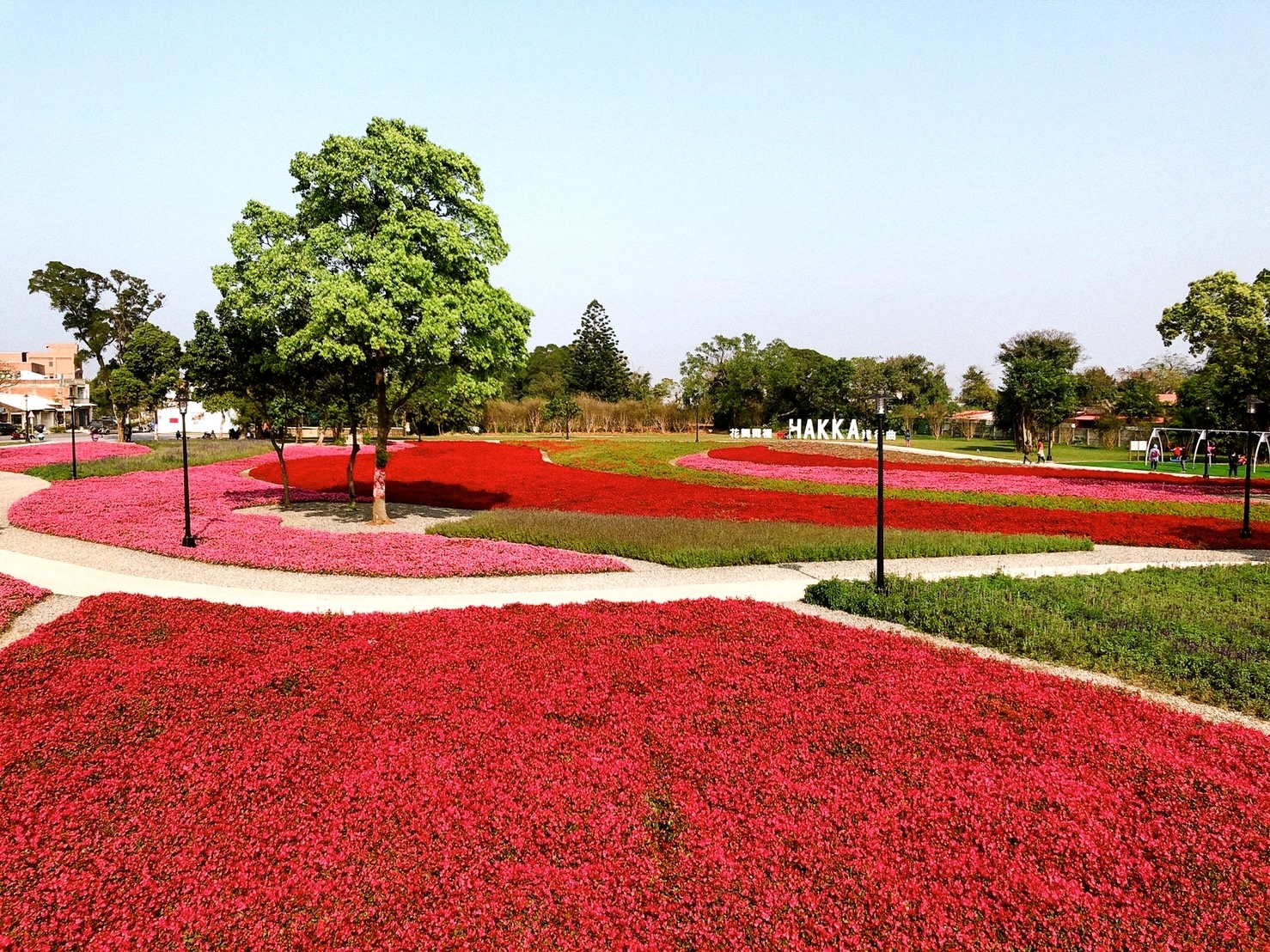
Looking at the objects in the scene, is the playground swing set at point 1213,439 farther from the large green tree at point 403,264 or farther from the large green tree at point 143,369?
the large green tree at point 143,369

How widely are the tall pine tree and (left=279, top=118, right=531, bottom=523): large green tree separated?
9524cm

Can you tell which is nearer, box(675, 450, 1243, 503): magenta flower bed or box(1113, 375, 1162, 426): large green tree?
box(675, 450, 1243, 503): magenta flower bed

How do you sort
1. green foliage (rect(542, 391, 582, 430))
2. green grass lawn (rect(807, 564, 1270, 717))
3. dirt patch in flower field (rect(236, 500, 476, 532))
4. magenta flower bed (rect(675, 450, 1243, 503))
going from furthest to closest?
green foliage (rect(542, 391, 582, 430)) → magenta flower bed (rect(675, 450, 1243, 503)) → dirt patch in flower field (rect(236, 500, 476, 532)) → green grass lawn (rect(807, 564, 1270, 717))

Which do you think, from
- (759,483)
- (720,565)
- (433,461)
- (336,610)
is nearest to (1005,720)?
(720,565)

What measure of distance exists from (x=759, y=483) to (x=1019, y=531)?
14743 millimetres

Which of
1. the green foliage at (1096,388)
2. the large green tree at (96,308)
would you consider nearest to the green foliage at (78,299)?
the large green tree at (96,308)

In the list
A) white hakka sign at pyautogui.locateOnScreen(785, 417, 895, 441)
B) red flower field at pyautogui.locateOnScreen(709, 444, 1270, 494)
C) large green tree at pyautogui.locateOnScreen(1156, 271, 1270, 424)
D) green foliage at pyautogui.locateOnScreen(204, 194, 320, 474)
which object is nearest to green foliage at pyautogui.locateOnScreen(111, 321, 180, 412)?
green foliage at pyautogui.locateOnScreen(204, 194, 320, 474)

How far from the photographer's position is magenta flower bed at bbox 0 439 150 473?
3850cm

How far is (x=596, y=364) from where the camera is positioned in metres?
122

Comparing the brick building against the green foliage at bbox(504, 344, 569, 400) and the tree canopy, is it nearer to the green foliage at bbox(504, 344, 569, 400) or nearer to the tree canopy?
the green foliage at bbox(504, 344, 569, 400)

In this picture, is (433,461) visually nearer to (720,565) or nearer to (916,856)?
(720,565)

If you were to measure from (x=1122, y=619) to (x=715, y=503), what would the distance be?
15.5 meters

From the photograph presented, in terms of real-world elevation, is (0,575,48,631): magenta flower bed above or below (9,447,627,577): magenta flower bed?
below

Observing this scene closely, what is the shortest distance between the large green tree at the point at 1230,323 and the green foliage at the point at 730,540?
2525 centimetres
